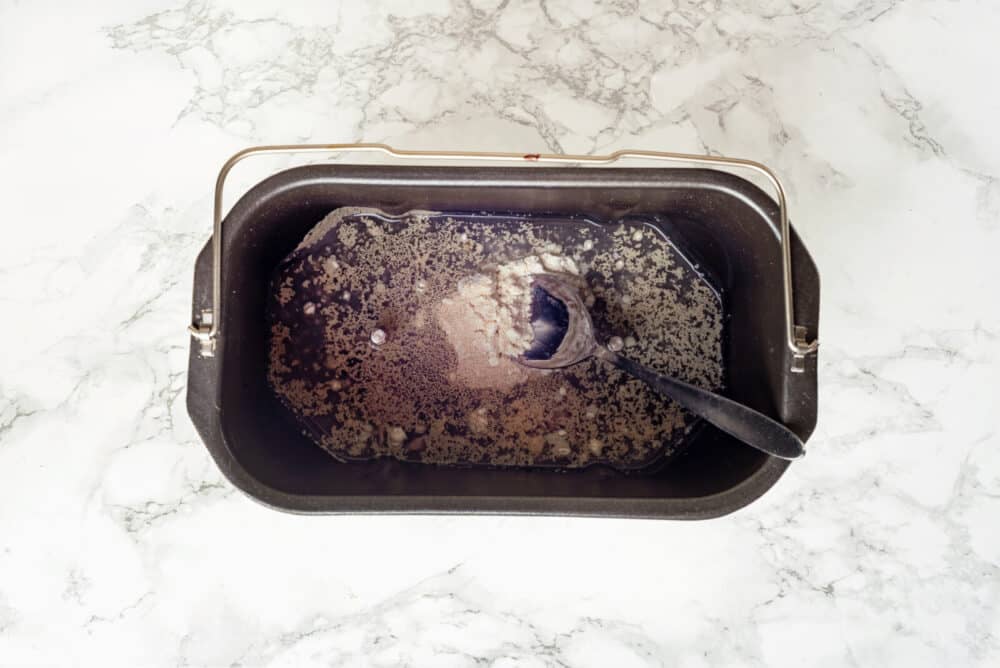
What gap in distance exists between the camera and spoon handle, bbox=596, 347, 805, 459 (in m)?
0.52

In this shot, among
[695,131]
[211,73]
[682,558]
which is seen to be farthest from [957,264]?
[211,73]

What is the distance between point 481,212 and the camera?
643 millimetres

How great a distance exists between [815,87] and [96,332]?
76 cm

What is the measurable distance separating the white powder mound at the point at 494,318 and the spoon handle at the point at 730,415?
0.29ft

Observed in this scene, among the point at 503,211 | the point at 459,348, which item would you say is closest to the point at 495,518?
the point at 459,348

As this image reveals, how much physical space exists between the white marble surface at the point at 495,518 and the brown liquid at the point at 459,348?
10 cm

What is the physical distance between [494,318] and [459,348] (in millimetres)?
42

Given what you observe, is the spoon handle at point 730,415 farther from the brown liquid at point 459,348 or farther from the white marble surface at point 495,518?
the white marble surface at point 495,518

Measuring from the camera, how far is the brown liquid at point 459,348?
25.4 inches

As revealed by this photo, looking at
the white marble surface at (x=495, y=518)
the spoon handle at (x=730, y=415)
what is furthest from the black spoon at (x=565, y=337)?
the white marble surface at (x=495, y=518)

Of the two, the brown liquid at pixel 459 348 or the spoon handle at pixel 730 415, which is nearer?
the spoon handle at pixel 730 415

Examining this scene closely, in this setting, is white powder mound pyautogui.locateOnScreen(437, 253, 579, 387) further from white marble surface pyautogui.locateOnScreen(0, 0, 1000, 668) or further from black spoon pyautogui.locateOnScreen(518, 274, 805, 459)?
white marble surface pyautogui.locateOnScreen(0, 0, 1000, 668)

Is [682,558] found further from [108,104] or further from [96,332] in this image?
[108,104]

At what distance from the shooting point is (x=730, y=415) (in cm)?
55
